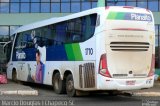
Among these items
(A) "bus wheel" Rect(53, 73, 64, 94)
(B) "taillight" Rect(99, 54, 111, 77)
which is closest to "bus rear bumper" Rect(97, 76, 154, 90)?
(B) "taillight" Rect(99, 54, 111, 77)

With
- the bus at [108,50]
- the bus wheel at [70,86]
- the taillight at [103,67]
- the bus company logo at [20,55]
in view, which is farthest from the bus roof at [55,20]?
the bus wheel at [70,86]

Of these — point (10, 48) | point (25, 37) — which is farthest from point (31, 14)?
point (25, 37)

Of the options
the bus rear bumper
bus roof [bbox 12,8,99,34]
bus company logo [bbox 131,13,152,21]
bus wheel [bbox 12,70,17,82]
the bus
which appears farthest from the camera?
bus wheel [bbox 12,70,17,82]

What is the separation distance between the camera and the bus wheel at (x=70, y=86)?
1947cm

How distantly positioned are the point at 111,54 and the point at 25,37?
10.0 meters

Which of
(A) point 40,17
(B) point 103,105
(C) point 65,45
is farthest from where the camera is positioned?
(A) point 40,17

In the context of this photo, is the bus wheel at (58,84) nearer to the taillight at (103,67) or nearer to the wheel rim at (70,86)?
the wheel rim at (70,86)

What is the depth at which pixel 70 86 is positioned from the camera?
64.9 feet

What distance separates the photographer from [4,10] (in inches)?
1923

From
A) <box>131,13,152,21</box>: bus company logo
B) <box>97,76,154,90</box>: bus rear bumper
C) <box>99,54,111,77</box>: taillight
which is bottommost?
<box>97,76,154,90</box>: bus rear bumper

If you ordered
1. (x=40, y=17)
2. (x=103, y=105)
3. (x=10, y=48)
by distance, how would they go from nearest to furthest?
(x=103, y=105) < (x=10, y=48) < (x=40, y=17)

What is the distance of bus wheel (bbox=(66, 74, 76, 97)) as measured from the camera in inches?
767

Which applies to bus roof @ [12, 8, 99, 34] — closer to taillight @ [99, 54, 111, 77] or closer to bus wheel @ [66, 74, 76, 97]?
taillight @ [99, 54, 111, 77]

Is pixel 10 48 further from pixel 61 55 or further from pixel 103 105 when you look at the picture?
pixel 103 105
